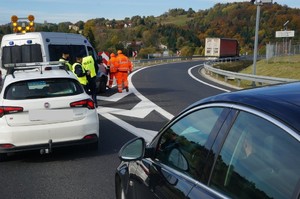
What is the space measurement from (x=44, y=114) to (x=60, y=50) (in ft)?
27.0

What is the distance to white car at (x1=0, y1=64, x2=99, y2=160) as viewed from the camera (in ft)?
20.9

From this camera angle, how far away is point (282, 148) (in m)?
1.92

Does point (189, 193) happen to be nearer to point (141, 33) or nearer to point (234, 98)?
point (234, 98)

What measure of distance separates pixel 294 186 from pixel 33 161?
554 centimetres

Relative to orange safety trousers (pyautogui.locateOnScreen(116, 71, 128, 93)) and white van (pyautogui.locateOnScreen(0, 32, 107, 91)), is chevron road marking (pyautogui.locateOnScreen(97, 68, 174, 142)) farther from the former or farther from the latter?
white van (pyautogui.locateOnScreen(0, 32, 107, 91))

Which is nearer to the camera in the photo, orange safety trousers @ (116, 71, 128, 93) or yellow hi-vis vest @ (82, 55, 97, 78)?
yellow hi-vis vest @ (82, 55, 97, 78)

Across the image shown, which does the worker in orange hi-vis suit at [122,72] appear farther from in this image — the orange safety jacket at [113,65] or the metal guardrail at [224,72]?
the metal guardrail at [224,72]

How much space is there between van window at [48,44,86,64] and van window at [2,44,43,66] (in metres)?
0.44

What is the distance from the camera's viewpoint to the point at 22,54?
14.0 meters

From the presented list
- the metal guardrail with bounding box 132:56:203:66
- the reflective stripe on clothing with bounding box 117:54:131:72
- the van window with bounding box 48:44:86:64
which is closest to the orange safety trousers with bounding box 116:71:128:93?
the reflective stripe on clothing with bounding box 117:54:131:72

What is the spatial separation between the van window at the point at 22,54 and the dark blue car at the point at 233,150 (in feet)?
37.3

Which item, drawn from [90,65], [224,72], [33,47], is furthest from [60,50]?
[224,72]

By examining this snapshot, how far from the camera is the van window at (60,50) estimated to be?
46.2 feet

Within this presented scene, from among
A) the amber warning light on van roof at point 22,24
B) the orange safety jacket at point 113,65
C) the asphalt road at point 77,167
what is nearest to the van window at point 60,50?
the orange safety jacket at point 113,65
